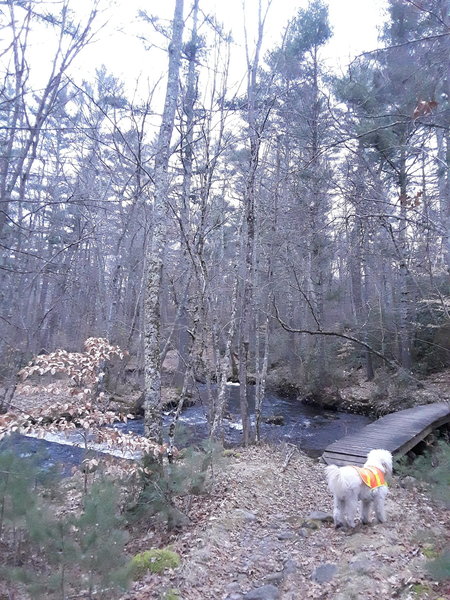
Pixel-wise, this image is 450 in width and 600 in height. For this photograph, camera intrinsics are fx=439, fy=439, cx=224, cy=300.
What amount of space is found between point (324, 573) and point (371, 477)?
1.41m

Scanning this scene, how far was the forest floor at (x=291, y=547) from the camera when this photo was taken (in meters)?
4.19

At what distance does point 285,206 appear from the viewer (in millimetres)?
11719

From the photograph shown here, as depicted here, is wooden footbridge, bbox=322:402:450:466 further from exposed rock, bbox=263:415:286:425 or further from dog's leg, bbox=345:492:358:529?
exposed rock, bbox=263:415:286:425

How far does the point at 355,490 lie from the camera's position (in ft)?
17.9

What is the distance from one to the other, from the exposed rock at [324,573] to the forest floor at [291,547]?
1 centimetres

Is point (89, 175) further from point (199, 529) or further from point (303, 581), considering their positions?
point (303, 581)

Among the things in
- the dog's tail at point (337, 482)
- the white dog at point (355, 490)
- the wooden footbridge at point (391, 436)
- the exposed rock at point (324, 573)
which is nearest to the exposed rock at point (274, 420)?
the wooden footbridge at point (391, 436)

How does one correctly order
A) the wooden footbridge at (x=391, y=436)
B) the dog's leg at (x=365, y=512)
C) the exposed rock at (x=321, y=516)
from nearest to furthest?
the dog's leg at (x=365, y=512) < the exposed rock at (x=321, y=516) < the wooden footbridge at (x=391, y=436)

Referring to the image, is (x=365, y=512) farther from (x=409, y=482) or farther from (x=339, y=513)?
(x=409, y=482)

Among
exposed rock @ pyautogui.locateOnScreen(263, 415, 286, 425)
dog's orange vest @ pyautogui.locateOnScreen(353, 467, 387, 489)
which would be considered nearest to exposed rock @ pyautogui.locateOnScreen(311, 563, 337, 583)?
dog's orange vest @ pyautogui.locateOnScreen(353, 467, 387, 489)

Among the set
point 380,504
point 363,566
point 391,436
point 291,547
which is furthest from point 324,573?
point 391,436

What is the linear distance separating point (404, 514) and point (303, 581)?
7.92 ft

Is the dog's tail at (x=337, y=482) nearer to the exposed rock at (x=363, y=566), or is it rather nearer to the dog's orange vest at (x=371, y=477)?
the dog's orange vest at (x=371, y=477)

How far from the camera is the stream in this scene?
10164 mm
